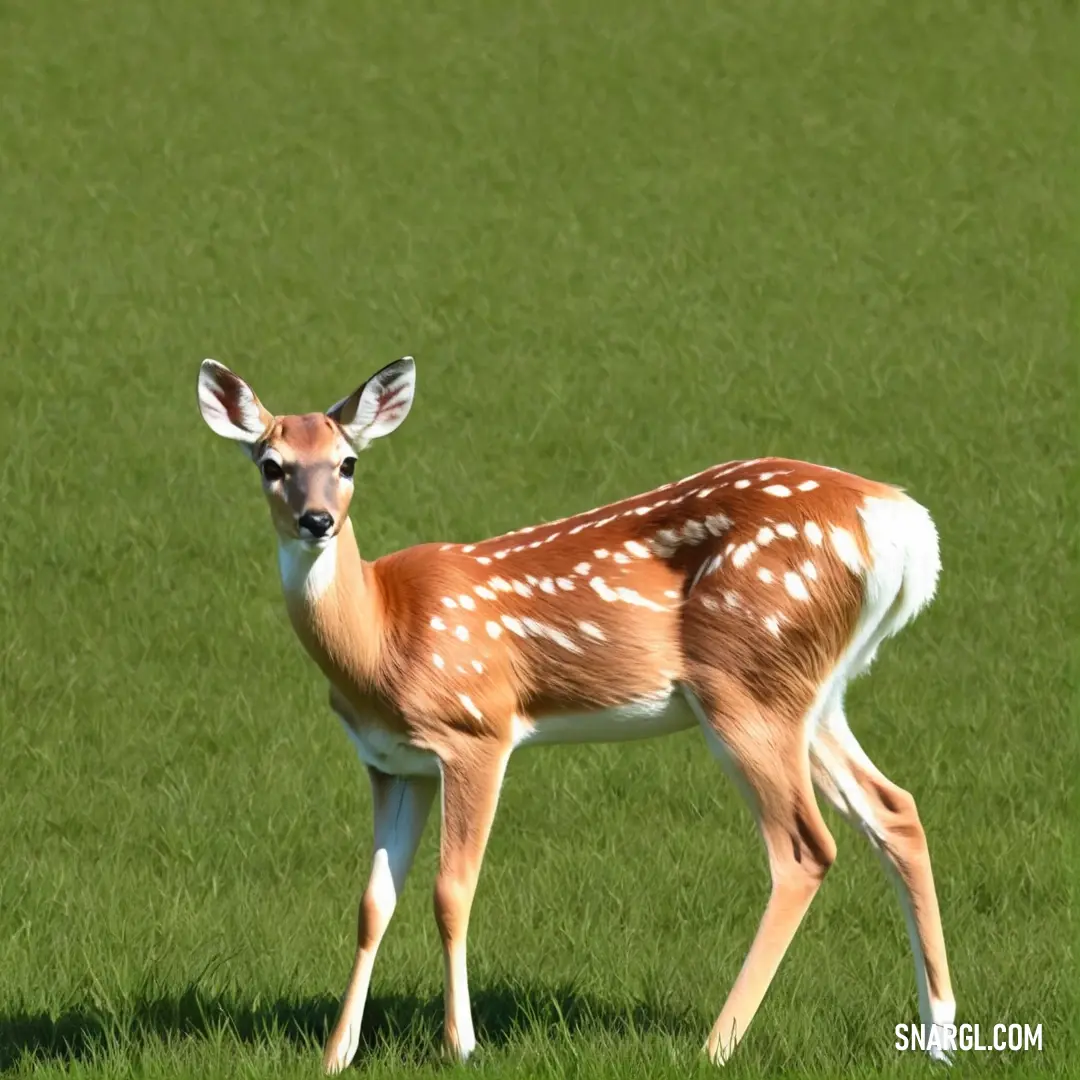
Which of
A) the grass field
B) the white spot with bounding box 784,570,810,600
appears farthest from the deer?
the grass field

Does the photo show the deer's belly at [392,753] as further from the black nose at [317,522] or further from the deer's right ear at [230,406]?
the deer's right ear at [230,406]

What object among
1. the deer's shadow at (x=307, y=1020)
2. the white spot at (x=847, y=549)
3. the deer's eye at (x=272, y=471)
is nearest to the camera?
the deer's eye at (x=272, y=471)

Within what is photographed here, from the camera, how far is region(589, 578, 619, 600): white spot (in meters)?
6.72

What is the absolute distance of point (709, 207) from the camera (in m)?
20.2

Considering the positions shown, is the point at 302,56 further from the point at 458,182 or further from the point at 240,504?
the point at 240,504

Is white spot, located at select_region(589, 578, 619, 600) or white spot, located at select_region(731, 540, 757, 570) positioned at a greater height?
white spot, located at select_region(731, 540, 757, 570)

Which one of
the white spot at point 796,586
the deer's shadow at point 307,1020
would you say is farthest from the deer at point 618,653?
the deer's shadow at point 307,1020

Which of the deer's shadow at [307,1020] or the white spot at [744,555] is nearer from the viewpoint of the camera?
the white spot at [744,555]

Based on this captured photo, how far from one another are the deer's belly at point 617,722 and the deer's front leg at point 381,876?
0.37 m

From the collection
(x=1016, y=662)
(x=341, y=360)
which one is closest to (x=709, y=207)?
(x=341, y=360)

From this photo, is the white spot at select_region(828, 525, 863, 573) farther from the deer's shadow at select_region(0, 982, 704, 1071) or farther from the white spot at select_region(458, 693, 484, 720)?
the deer's shadow at select_region(0, 982, 704, 1071)

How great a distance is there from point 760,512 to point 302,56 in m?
18.7

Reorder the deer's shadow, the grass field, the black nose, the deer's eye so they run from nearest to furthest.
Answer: the black nose → the deer's eye → the deer's shadow → the grass field

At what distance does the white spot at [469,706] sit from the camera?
254 inches
